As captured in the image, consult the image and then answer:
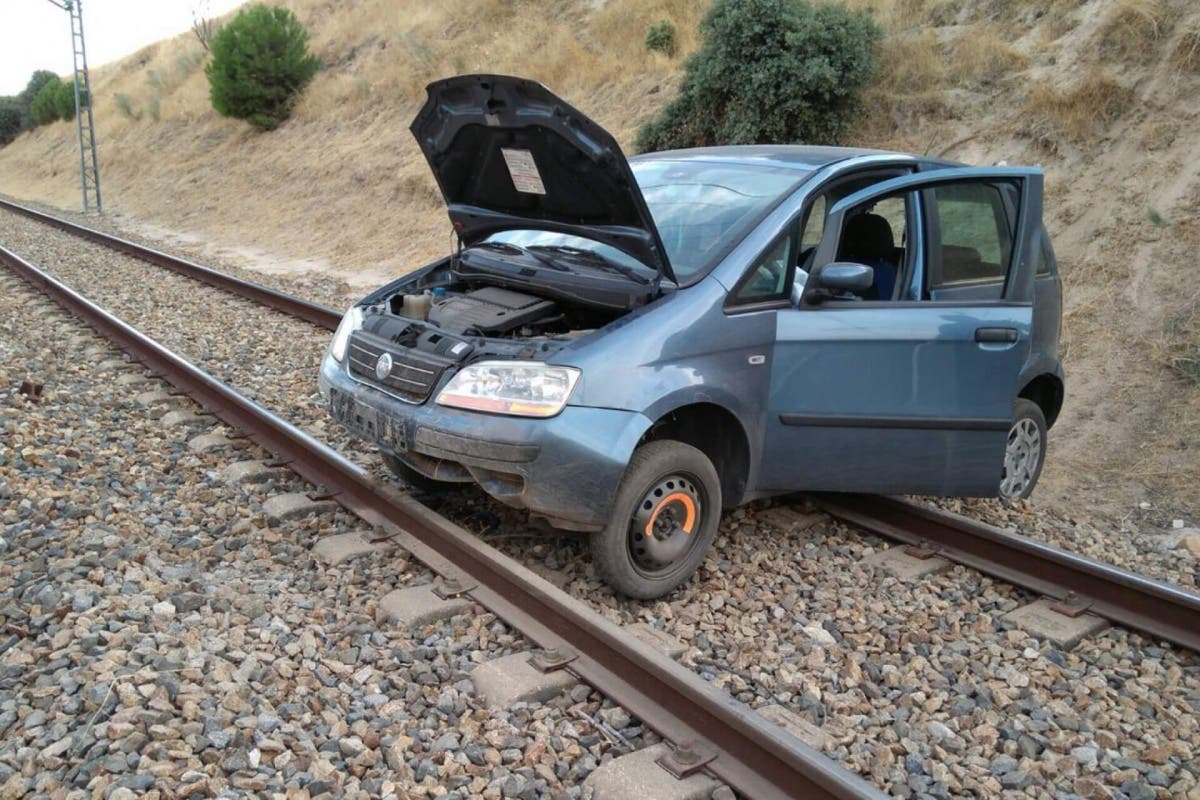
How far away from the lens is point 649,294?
4.29 meters

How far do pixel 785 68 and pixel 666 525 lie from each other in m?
9.22

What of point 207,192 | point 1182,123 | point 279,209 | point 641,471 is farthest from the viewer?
point 207,192

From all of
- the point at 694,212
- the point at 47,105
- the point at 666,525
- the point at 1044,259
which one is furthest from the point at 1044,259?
the point at 47,105

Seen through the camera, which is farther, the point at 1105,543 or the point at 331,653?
the point at 1105,543

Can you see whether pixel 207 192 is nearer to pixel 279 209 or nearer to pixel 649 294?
pixel 279 209

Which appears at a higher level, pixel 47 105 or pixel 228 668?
pixel 47 105

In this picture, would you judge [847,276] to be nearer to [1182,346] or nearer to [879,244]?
[879,244]

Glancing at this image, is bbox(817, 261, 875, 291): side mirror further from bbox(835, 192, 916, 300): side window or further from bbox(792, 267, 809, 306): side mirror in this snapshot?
bbox(835, 192, 916, 300): side window

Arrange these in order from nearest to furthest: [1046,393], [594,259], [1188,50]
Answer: [594,259] → [1046,393] → [1188,50]

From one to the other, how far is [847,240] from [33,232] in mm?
18889

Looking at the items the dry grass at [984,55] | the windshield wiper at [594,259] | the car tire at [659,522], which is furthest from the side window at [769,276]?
the dry grass at [984,55]

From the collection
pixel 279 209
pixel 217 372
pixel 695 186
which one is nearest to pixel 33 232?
pixel 279 209

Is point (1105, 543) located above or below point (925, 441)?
below

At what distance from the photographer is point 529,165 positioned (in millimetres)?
4711
